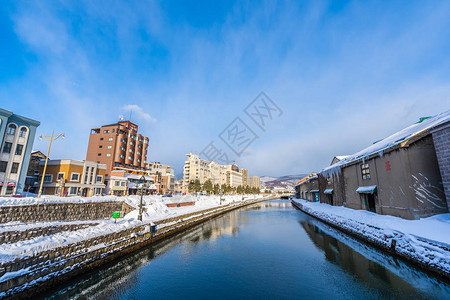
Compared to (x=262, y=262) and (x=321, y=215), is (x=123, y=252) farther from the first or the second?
(x=321, y=215)

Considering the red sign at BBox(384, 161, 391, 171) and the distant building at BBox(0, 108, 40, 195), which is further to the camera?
the distant building at BBox(0, 108, 40, 195)

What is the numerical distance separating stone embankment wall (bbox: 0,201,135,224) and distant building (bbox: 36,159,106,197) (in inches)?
573

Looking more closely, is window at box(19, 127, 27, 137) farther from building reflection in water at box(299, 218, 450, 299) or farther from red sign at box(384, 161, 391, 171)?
red sign at box(384, 161, 391, 171)

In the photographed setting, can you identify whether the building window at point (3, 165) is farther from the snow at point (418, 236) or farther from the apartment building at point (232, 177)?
the apartment building at point (232, 177)

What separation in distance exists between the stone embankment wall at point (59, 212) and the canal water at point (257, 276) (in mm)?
10300

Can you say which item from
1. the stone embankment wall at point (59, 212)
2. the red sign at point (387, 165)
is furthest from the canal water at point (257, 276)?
the stone embankment wall at point (59, 212)

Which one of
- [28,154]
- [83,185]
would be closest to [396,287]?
[28,154]

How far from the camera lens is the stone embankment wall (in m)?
16.6

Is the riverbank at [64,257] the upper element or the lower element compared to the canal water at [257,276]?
upper

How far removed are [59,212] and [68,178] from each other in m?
20.2

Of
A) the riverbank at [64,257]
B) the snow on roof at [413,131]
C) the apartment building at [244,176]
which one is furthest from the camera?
the apartment building at [244,176]

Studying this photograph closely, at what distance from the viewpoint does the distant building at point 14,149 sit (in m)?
26.6

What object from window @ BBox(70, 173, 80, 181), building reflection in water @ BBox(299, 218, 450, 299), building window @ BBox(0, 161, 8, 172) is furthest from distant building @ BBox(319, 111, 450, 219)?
window @ BBox(70, 173, 80, 181)

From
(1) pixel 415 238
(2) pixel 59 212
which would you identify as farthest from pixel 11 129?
(1) pixel 415 238
